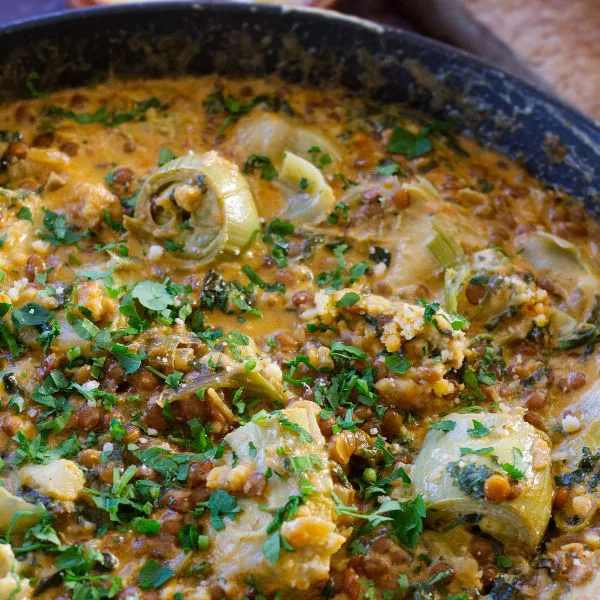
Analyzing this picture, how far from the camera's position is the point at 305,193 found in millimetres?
5109

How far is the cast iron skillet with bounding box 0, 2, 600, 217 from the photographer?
5285 millimetres

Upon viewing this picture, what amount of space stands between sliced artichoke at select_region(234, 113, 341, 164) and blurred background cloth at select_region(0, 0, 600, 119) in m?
1.68

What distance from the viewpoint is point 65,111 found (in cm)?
548

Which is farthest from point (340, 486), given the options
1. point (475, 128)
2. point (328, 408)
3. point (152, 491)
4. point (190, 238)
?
point (475, 128)

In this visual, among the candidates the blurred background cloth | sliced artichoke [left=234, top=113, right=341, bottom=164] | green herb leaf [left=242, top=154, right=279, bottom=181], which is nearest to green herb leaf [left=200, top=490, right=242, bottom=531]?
green herb leaf [left=242, top=154, right=279, bottom=181]

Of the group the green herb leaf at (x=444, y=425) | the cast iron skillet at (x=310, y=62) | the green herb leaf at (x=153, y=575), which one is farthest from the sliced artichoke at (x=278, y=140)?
the green herb leaf at (x=153, y=575)

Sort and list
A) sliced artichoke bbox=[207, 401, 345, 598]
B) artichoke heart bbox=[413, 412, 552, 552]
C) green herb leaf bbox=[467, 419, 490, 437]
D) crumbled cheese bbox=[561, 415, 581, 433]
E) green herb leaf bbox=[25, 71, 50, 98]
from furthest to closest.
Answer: green herb leaf bbox=[25, 71, 50, 98], crumbled cheese bbox=[561, 415, 581, 433], green herb leaf bbox=[467, 419, 490, 437], artichoke heart bbox=[413, 412, 552, 552], sliced artichoke bbox=[207, 401, 345, 598]

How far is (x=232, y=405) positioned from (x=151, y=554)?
2.63 feet

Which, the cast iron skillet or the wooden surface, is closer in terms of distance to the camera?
the cast iron skillet

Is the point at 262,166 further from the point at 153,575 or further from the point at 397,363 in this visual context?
the point at 153,575

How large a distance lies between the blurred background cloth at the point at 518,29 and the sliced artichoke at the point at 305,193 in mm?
2086

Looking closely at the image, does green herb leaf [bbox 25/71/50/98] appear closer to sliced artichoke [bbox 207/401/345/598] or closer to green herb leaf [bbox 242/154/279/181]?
green herb leaf [bbox 242/154/279/181]

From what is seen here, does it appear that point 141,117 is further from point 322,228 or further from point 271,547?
point 271,547

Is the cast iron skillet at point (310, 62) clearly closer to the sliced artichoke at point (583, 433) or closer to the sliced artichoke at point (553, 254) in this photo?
the sliced artichoke at point (553, 254)
